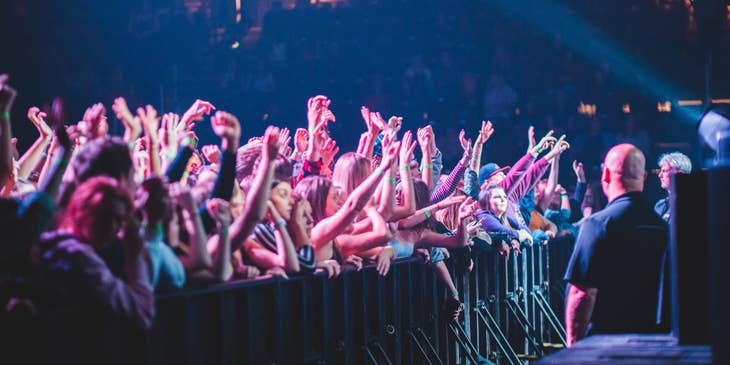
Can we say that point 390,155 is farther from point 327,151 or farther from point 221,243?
point 327,151

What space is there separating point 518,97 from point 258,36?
4.42 meters

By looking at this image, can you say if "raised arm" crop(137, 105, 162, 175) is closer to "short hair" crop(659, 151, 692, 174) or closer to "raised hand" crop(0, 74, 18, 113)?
"raised hand" crop(0, 74, 18, 113)

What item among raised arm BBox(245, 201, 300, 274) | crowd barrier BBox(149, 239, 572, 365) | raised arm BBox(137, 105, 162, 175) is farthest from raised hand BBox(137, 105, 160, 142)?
crowd barrier BBox(149, 239, 572, 365)

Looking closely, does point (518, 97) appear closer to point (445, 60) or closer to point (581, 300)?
point (445, 60)

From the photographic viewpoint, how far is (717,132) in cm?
450

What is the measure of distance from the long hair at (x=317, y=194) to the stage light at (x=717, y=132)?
237 cm

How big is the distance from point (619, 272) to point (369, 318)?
182 cm

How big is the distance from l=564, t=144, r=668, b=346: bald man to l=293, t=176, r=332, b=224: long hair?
5.38 ft

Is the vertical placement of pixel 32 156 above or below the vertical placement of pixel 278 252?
above

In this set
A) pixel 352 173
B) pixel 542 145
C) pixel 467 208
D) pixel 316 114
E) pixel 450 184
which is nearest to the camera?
pixel 352 173

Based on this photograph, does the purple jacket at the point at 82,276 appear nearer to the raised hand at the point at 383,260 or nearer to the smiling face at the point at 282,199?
the smiling face at the point at 282,199

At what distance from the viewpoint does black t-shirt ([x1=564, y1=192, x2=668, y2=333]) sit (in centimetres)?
534

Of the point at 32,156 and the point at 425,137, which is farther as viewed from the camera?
the point at 425,137

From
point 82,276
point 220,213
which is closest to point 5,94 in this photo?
point 220,213
